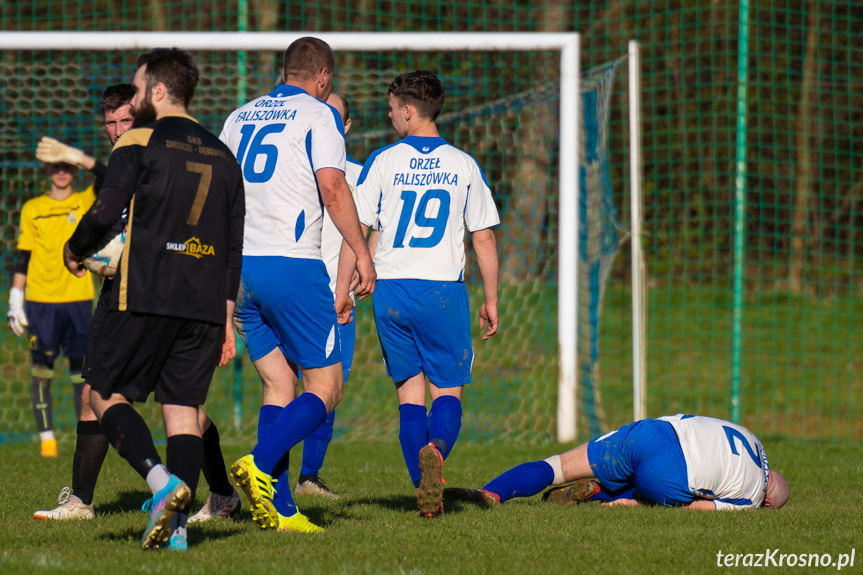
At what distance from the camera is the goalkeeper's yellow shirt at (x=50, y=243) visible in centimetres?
741

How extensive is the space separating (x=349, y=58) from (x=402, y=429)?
872cm

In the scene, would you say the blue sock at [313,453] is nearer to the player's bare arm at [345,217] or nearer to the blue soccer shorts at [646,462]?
the blue soccer shorts at [646,462]

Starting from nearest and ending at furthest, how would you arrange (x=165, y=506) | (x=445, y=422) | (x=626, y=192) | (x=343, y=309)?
(x=165, y=506)
(x=343, y=309)
(x=445, y=422)
(x=626, y=192)

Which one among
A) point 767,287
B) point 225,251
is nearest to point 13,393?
point 225,251

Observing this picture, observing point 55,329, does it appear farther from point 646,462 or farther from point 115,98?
point 646,462

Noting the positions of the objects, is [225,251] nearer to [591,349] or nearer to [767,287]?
[591,349]

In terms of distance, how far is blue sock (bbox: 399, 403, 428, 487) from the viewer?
4934mm

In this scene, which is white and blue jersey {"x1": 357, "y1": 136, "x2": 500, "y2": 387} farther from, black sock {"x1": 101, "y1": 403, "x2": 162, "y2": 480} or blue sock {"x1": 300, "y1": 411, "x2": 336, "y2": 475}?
black sock {"x1": 101, "y1": 403, "x2": 162, "y2": 480}

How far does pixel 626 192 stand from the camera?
1407 cm

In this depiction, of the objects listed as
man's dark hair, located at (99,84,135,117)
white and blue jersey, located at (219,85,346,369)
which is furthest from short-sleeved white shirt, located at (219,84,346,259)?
man's dark hair, located at (99,84,135,117)

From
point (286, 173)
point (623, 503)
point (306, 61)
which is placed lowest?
point (623, 503)

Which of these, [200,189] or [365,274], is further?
[365,274]

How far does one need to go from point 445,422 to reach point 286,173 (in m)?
1.49

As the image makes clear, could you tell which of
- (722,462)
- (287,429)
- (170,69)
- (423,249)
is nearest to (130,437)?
(287,429)
